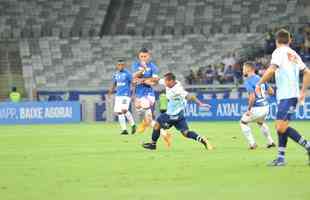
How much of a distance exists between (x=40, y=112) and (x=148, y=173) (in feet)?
95.7

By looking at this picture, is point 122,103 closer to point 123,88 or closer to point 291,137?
point 123,88

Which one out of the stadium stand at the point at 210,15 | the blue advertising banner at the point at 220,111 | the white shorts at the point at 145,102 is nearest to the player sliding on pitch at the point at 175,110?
the white shorts at the point at 145,102

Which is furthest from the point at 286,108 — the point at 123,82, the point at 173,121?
the point at 123,82

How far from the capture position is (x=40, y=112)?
44.7 meters

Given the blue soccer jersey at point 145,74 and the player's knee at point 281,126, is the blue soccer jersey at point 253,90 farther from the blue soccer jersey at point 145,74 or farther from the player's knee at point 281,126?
the player's knee at point 281,126

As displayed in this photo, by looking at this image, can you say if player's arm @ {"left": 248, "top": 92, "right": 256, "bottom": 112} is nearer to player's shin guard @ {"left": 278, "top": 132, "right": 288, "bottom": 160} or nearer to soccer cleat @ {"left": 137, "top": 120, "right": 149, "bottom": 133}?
soccer cleat @ {"left": 137, "top": 120, "right": 149, "bottom": 133}

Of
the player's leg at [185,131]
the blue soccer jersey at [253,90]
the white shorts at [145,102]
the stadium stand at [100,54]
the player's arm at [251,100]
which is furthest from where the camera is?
the stadium stand at [100,54]

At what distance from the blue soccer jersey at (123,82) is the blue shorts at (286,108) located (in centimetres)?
1547

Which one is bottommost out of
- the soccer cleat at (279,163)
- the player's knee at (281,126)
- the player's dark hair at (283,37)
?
the soccer cleat at (279,163)

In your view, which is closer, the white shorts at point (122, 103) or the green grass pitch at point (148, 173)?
the green grass pitch at point (148, 173)

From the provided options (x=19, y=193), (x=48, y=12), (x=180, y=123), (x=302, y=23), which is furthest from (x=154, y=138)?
(x=48, y=12)

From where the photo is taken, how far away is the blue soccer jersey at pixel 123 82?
3178 cm

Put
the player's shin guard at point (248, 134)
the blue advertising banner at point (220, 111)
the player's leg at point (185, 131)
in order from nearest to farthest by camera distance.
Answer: the player's leg at point (185, 131) → the player's shin guard at point (248, 134) → the blue advertising banner at point (220, 111)

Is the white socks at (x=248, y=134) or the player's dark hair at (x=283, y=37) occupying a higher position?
the player's dark hair at (x=283, y=37)
